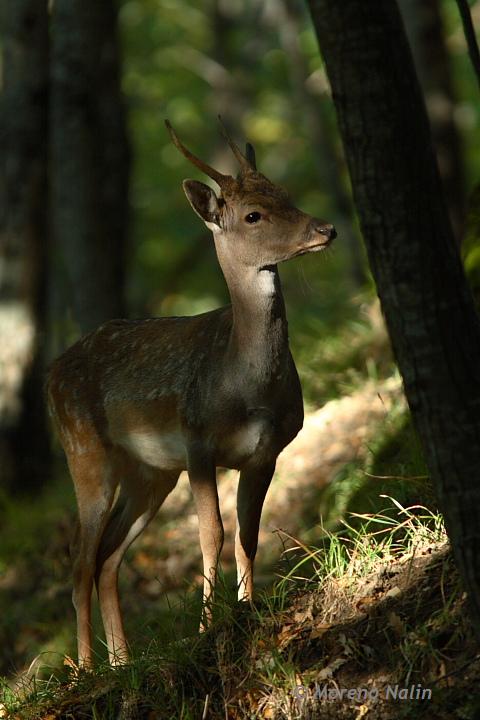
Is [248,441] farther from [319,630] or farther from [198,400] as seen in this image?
[319,630]

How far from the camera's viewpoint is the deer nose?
5762 mm

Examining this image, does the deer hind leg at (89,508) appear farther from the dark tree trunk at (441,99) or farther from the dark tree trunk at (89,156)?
the dark tree trunk at (441,99)

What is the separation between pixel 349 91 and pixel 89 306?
7513 mm

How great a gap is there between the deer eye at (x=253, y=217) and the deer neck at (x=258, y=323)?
0.85 ft

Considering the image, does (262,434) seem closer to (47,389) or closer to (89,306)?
(47,389)

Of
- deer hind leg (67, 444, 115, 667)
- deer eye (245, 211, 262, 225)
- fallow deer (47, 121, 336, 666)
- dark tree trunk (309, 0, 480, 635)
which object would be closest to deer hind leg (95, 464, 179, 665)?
fallow deer (47, 121, 336, 666)

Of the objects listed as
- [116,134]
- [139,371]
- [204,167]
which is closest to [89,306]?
[116,134]

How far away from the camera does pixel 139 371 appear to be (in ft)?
22.3

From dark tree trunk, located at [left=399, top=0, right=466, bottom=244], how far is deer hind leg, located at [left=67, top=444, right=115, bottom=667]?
16.6ft

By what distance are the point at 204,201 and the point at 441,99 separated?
5.21 meters

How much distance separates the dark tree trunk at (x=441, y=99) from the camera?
10492mm

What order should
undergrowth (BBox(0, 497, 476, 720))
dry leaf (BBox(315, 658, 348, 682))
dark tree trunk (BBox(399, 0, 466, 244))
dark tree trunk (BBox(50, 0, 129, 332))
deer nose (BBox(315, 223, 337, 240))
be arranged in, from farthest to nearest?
dark tree trunk (BBox(50, 0, 129, 332))
dark tree trunk (BBox(399, 0, 466, 244))
deer nose (BBox(315, 223, 337, 240))
dry leaf (BBox(315, 658, 348, 682))
undergrowth (BBox(0, 497, 476, 720))

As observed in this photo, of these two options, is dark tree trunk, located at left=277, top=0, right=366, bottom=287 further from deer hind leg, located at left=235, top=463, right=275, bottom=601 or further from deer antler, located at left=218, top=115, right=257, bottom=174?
deer hind leg, located at left=235, top=463, right=275, bottom=601

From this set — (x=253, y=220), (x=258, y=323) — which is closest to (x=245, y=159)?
(x=253, y=220)
